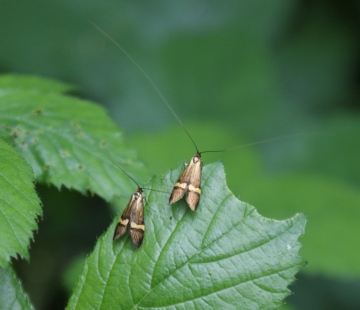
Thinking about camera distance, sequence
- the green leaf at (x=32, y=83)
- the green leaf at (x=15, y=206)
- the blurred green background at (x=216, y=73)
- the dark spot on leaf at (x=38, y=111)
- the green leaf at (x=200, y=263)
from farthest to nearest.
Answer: the blurred green background at (x=216, y=73) → the green leaf at (x=32, y=83) → the dark spot on leaf at (x=38, y=111) → the green leaf at (x=200, y=263) → the green leaf at (x=15, y=206)

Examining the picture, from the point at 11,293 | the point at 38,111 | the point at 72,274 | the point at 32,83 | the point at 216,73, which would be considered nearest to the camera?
the point at 11,293

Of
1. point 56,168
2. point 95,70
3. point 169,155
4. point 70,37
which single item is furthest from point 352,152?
point 56,168

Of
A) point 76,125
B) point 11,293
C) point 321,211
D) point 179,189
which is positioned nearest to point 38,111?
point 76,125

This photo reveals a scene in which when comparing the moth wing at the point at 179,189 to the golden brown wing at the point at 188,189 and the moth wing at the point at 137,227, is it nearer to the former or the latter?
the golden brown wing at the point at 188,189

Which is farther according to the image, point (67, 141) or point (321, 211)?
point (321, 211)

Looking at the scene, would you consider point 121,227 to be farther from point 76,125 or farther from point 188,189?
point 76,125

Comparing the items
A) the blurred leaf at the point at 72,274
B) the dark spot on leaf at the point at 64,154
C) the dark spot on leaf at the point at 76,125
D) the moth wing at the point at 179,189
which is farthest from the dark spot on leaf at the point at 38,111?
the blurred leaf at the point at 72,274
